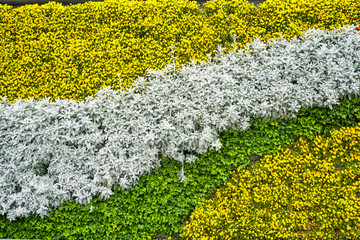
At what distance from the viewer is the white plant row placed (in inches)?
167

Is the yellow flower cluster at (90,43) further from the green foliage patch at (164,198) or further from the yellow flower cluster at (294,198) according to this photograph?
the yellow flower cluster at (294,198)

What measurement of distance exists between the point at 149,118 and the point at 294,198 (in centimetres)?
250

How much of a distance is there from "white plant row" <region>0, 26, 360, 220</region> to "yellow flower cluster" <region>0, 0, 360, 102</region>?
1.36 ft

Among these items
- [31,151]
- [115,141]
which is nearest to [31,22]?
[31,151]

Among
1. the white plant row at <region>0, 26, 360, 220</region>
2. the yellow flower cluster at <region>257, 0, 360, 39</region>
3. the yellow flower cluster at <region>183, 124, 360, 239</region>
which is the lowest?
the yellow flower cluster at <region>183, 124, 360, 239</region>

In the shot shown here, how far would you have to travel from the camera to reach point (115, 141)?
174 inches

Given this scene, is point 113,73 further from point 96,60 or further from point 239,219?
point 239,219

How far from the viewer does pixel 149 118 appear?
4539 millimetres

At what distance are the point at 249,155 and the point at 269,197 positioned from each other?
0.70 meters

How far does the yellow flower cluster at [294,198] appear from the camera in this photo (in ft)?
12.7

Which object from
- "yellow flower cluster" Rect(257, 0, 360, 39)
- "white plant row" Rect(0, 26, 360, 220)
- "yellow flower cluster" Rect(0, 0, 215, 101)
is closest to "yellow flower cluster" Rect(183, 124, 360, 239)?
"white plant row" Rect(0, 26, 360, 220)

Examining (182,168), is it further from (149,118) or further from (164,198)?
(149,118)

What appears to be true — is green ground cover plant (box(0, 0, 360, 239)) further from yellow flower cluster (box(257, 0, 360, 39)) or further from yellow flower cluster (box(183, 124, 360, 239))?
yellow flower cluster (box(183, 124, 360, 239))

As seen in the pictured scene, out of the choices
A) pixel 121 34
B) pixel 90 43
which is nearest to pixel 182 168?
pixel 121 34
